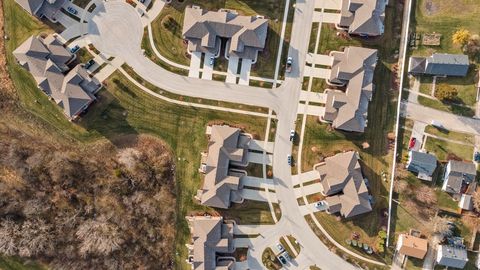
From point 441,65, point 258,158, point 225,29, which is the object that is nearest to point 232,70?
point 225,29

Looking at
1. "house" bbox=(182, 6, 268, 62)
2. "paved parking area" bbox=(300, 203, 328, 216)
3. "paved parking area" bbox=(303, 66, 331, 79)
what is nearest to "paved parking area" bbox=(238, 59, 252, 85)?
"house" bbox=(182, 6, 268, 62)

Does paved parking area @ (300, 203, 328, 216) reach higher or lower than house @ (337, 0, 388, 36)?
lower

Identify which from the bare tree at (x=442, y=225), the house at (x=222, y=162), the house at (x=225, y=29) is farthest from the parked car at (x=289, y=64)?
the bare tree at (x=442, y=225)

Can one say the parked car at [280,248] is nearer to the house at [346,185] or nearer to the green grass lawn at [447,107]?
the house at [346,185]

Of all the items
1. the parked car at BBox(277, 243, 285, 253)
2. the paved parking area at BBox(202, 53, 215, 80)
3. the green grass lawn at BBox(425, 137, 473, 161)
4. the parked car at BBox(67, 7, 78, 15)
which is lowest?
the parked car at BBox(277, 243, 285, 253)

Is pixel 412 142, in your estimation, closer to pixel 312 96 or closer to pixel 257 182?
pixel 312 96

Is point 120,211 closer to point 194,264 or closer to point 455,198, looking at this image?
point 194,264

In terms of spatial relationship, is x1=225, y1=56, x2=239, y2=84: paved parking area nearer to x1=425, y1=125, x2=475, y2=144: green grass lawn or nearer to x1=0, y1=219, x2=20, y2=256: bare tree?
x1=425, y1=125, x2=475, y2=144: green grass lawn
